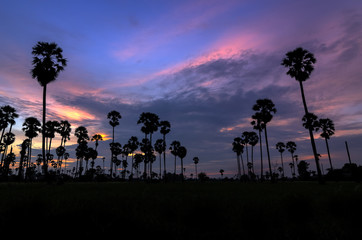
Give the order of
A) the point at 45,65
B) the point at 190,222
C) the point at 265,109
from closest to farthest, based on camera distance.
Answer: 1. the point at 190,222
2. the point at 45,65
3. the point at 265,109

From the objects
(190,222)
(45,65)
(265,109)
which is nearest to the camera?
(190,222)

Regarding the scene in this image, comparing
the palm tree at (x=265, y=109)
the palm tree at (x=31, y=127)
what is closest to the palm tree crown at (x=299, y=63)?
the palm tree at (x=265, y=109)

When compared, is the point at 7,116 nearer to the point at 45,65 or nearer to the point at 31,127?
the point at 31,127

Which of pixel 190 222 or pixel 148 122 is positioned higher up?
pixel 148 122

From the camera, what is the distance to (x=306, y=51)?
119ft

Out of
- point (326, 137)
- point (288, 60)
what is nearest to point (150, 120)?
point (288, 60)

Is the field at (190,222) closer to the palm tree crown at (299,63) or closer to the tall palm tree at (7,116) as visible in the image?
the palm tree crown at (299,63)

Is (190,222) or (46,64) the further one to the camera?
(46,64)

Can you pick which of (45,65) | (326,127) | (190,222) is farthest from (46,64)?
(326,127)

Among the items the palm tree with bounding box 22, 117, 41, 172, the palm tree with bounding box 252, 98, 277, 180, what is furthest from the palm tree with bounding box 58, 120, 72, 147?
the palm tree with bounding box 252, 98, 277, 180

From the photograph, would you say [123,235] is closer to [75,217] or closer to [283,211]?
[75,217]

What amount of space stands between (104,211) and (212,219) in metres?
3.41

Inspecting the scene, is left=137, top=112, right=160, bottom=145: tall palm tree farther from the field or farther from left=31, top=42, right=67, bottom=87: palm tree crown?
the field

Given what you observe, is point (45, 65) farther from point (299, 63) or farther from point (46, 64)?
point (299, 63)
